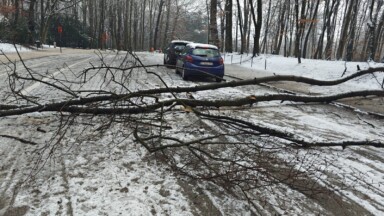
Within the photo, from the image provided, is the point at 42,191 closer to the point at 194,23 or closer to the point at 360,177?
the point at 360,177

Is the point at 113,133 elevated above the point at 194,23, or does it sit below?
below

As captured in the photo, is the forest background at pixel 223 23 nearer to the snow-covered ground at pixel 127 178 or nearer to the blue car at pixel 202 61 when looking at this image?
the snow-covered ground at pixel 127 178

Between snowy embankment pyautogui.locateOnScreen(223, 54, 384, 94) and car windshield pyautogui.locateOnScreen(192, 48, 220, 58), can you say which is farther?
car windshield pyautogui.locateOnScreen(192, 48, 220, 58)

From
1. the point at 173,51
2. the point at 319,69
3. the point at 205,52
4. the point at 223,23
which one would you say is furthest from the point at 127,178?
the point at 223,23

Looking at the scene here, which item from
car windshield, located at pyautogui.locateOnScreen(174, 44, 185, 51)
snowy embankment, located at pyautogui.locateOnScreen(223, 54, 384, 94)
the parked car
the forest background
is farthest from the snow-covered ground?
car windshield, located at pyautogui.locateOnScreen(174, 44, 185, 51)

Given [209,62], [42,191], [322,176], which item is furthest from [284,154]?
[209,62]

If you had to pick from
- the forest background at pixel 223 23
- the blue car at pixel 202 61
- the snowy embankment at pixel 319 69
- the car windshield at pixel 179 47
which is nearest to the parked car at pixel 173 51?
the car windshield at pixel 179 47

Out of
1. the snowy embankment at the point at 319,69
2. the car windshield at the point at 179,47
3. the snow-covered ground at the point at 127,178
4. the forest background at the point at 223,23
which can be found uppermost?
the forest background at the point at 223,23

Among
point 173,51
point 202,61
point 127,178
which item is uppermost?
point 173,51

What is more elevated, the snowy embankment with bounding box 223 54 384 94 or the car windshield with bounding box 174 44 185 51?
the car windshield with bounding box 174 44 185 51

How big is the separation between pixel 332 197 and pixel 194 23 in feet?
242

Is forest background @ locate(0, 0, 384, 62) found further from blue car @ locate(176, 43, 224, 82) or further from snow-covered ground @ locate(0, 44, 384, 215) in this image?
blue car @ locate(176, 43, 224, 82)

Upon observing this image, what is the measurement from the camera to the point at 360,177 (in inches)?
164

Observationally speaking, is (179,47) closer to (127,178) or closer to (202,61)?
(202,61)
